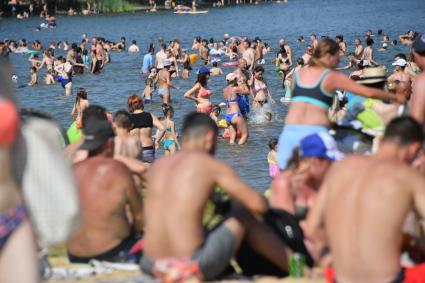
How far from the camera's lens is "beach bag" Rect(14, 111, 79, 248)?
11.8ft

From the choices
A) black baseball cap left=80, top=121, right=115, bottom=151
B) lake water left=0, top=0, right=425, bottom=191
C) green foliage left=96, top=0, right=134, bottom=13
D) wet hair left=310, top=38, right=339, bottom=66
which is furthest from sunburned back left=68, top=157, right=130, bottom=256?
green foliage left=96, top=0, right=134, bottom=13

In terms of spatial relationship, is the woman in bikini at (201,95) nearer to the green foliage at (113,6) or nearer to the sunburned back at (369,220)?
the sunburned back at (369,220)

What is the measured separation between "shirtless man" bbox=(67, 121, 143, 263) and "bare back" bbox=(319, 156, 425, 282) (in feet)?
6.13

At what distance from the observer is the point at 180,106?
861 inches

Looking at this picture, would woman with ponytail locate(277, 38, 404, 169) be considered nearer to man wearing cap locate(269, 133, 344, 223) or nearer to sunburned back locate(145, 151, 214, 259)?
man wearing cap locate(269, 133, 344, 223)

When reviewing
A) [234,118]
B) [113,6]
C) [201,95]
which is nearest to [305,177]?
[234,118]

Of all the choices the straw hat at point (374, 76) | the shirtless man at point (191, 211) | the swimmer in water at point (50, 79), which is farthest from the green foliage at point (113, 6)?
the shirtless man at point (191, 211)

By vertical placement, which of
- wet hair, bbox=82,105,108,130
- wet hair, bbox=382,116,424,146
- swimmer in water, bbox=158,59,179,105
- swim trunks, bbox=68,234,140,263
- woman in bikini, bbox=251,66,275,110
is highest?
wet hair, bbox=382,116,424,146

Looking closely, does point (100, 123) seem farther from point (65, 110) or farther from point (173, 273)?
point (65, 110)

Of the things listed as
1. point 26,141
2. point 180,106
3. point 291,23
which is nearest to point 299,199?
point 26,141

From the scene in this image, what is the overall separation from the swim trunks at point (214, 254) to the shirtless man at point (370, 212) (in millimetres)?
771

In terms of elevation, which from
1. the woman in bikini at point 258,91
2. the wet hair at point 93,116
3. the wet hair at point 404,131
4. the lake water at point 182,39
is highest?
the wet hair at point 404,131

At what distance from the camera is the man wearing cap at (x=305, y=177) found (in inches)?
245

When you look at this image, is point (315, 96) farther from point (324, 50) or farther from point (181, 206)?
point (181, 206)
